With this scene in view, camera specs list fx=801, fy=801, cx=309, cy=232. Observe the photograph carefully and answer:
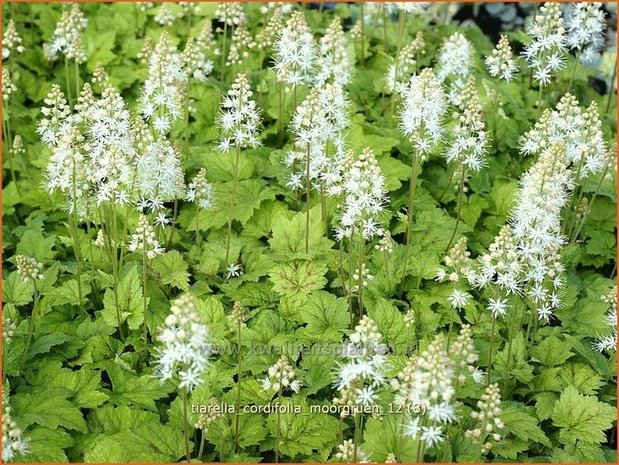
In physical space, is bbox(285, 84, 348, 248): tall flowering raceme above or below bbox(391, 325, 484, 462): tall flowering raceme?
above

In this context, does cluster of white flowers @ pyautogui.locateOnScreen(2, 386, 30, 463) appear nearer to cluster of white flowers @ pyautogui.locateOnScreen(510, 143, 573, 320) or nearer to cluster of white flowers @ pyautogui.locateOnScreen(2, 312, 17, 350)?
cluster of white flowers @ pyautogui.locateOnScreen(2, 312, 17, 350)

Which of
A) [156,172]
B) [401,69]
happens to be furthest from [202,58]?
[156,172]

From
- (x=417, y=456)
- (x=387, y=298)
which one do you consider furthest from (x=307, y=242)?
(x=417, y=456)

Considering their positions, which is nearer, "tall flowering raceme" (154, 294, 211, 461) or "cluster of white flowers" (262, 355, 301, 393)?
"tall flowering raceme" (154, 294, 211, 461)

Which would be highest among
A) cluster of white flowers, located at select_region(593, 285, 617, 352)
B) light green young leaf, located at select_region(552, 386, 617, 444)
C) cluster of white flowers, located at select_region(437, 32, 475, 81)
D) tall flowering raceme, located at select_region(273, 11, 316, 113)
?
cluster of white flowers, located at select_region(437, 32, 475, 81)

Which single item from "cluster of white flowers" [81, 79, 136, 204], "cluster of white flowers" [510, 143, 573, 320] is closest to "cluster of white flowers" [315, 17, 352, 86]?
"cluster of white flowers" [81, 79, 136, 204]

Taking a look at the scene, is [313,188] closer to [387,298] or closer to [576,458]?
[387,298]

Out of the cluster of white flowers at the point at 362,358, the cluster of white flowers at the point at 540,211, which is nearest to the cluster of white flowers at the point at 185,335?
the cluster of white flowers at the point at 362,358
